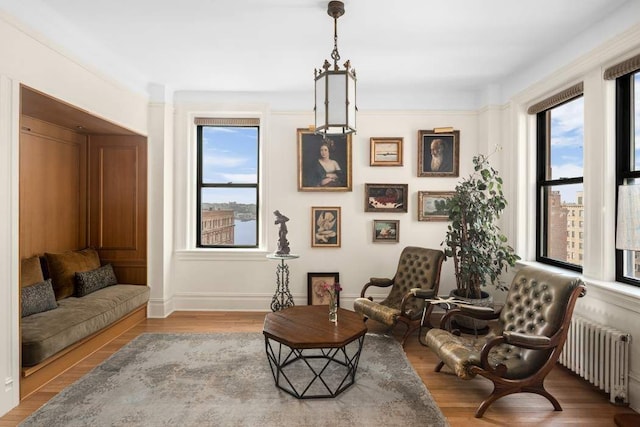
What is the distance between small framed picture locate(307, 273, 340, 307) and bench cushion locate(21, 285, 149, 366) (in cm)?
214

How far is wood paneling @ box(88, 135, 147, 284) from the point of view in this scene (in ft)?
15.4

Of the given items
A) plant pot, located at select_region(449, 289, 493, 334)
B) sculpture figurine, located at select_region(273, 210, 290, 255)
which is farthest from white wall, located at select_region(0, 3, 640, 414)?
plant pot, located at select_region(449, 289, 493, 334)

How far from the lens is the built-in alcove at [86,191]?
151 inches

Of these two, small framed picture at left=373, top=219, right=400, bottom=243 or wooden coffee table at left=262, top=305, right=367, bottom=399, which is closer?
wooden coffee table at left=262, top=305, right=367, bottom=399

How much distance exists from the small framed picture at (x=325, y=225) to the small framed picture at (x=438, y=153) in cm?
134

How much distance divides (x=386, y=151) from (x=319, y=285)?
2.10 metres

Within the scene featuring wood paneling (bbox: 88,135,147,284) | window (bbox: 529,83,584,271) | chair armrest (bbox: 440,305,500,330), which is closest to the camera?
chair armrest (bbox: 440,305,500,330)

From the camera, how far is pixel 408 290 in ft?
14.7

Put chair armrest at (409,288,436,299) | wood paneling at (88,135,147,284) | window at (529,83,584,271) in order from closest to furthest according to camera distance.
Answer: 1. window at (529,83,584,271)
2. chair armrest at (409,288,436,299)
3. wood paneling at (88,135,147,284)

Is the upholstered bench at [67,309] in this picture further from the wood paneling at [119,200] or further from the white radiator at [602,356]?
the white radiator at [602,356]

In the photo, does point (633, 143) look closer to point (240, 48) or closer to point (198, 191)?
point (240, 48)

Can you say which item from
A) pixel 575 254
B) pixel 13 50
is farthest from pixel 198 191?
pixel 575 254

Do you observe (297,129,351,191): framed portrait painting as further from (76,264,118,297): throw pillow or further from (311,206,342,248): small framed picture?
(76,264,118,297): throw pillow

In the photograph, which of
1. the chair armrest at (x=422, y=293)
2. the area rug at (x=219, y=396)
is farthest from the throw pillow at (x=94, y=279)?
the chair armrest at (x=422, y=293)
